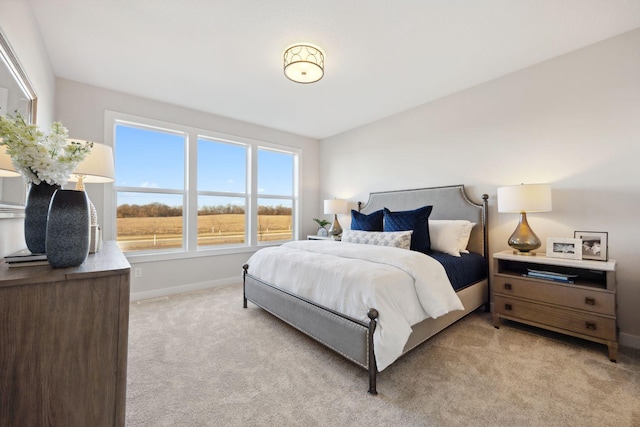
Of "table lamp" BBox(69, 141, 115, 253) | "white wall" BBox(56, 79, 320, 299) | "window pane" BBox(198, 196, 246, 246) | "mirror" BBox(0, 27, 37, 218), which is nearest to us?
"mirror" BBox(0, 27, 37, 218)

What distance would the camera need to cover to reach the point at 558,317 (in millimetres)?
2240

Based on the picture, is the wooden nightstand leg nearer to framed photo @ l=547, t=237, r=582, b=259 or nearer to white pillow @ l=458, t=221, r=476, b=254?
framed photo @ l=547, t=237, r=582, b=259

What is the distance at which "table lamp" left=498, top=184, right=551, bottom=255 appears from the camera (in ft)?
7.86

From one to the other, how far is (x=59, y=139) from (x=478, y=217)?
11.7 ft

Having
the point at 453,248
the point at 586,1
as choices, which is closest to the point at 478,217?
the point at 453,248

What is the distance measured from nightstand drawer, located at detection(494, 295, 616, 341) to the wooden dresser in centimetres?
293

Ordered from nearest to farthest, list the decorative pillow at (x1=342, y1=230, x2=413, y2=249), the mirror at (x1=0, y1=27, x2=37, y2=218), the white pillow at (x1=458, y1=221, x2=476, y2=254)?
the mirror at (x1=0, y1=27, x2=37, y2=218) → the decorative pillow at (x1=342, y1=230, x2=413, y2=249) → the white pillow at (x1=458, y1=221, x2=476, y2=254)

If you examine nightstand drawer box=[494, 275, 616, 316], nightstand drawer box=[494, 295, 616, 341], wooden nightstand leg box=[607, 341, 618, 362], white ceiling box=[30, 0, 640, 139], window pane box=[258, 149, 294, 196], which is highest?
white ceiling box=[30, 0, 640, 139]

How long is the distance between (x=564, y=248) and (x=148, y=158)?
4.78 m

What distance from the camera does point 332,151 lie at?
16.9 ft

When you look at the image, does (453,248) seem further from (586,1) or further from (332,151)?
(332,151)

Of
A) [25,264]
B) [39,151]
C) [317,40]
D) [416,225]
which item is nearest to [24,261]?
[25,264]

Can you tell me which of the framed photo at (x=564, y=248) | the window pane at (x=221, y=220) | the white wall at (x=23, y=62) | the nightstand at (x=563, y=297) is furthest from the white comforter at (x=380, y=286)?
the window pane at (x=221, y=220)

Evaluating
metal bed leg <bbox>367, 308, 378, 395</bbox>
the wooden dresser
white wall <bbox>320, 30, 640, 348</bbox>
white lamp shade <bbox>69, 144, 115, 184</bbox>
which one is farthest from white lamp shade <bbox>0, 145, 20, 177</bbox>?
white wall <bbox>320, 30, 640, 348</bbox>
